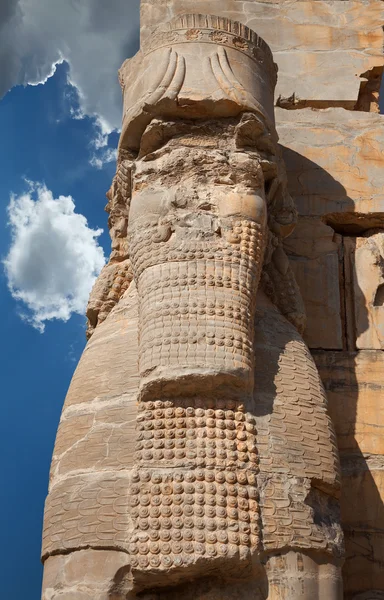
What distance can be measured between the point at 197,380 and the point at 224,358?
0.56ft

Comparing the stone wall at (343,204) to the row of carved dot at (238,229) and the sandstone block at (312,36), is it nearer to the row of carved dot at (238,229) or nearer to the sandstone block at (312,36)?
the sandstone block at (312,36)

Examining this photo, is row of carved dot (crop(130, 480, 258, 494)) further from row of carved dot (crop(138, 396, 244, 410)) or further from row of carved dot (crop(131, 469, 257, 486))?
row of carved dot (crop(138, 396, 244, 410))

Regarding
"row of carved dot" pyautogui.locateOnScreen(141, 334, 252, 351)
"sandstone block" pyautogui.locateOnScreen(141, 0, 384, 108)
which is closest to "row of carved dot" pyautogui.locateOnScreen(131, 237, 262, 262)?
"row of carved dot" pyautogui.locateOnScreen(141, 334, 252, 351)

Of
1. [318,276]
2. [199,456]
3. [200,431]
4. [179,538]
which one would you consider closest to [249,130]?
[318,276]

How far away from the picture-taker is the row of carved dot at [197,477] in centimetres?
410

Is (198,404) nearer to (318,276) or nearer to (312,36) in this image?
(318,276)

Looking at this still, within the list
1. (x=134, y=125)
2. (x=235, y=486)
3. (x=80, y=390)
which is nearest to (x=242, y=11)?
(x=134, y=125)

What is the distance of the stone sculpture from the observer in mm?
4051

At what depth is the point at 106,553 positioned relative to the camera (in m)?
4.08

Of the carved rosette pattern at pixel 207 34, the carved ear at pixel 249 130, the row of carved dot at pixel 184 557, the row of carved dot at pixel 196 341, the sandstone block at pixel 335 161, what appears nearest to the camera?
the row of carved dot at pixel 184 557

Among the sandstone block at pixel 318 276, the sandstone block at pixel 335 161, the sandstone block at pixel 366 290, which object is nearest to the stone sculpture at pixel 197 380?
the sandstone block at pixel 318 276

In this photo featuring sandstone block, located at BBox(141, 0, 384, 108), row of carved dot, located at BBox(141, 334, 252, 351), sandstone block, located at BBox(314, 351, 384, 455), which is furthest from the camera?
sandstone block, located at BBox(141, 0, 384, 108)

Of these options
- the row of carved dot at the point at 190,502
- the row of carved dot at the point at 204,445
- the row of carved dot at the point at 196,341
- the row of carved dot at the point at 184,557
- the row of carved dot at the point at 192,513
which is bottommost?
the row of carved dot at the point at 184,557

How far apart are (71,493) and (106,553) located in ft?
1.17
